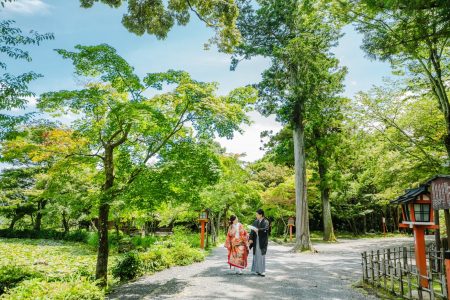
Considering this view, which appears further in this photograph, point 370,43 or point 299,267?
point 299,267

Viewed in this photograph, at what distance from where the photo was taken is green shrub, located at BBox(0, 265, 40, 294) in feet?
24.8

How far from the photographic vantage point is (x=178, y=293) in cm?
698

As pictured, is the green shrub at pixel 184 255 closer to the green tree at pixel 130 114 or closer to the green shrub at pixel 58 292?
the green tree at pixel 130 114

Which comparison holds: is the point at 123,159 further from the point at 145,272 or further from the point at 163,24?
the point at 163,24

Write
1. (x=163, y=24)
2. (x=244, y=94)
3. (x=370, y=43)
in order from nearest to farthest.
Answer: (x=244, y=94) → (x=370, y=43) → (x=163, y=24)

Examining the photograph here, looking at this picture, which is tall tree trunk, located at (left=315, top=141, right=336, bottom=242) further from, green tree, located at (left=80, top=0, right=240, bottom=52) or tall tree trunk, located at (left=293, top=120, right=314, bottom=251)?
green tree, located at (left=80, top=0, right=240, bottom=52)

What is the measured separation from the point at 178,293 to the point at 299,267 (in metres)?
5.34

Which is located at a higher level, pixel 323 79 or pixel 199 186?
pixel 323 79

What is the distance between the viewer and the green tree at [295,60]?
15633 mm

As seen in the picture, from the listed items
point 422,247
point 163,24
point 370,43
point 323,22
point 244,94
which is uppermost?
point 323,22

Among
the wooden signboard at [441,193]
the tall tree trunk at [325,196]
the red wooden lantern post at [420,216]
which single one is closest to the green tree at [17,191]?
the tall tree trunk at [325,196]

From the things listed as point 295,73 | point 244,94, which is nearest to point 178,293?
point 244,94

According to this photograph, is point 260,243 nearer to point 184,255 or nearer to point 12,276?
point 184,255

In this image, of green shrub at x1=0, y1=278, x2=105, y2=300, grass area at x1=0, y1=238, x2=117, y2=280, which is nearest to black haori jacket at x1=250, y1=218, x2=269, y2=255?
green shrub at x1=0, y1=278, x2=105, y2=300
